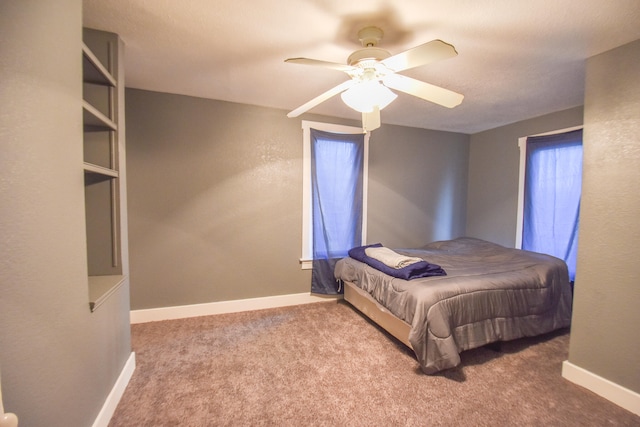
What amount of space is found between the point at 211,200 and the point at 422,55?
235 cm

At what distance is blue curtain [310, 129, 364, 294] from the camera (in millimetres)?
3107

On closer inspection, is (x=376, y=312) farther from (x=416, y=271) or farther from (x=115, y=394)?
(x=115, y=394)

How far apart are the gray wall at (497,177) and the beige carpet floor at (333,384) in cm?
148

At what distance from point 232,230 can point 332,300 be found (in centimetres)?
149

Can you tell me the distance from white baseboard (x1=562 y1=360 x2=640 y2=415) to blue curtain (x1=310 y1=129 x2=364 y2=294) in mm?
2071

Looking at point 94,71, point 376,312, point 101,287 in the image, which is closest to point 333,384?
point 376,312

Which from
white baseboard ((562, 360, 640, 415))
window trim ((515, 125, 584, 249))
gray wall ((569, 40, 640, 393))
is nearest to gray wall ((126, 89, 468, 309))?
window trim ((515, 125, 584, 249))

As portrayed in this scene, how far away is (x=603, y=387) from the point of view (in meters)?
1.70

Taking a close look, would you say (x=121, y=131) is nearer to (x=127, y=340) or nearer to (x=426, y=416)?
(x=127, y=340)

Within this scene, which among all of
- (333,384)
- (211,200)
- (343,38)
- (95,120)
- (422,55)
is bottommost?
(333,384)

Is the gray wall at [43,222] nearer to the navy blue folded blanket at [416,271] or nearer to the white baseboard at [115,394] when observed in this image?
the white baseboard at [115,394]

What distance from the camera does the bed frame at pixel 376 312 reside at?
2141mm

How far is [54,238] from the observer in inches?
39.6

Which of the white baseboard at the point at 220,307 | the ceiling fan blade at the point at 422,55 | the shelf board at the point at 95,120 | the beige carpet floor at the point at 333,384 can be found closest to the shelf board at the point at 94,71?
the shelf board at the point at 95,120
